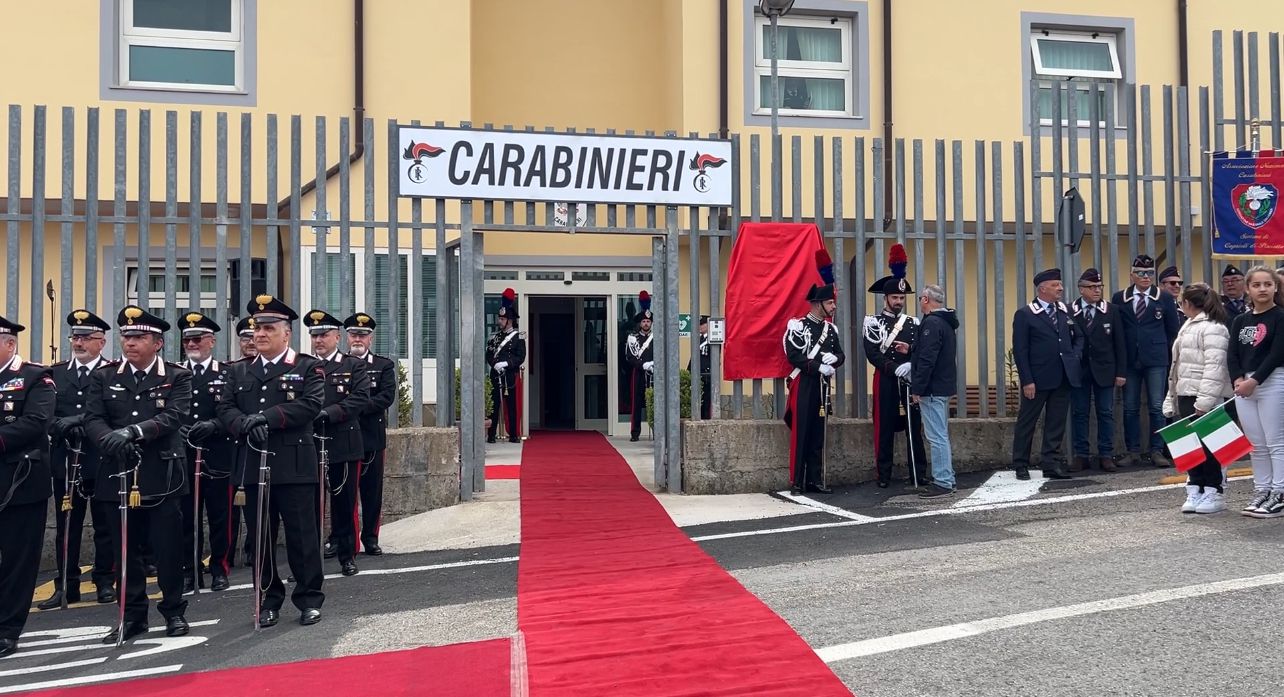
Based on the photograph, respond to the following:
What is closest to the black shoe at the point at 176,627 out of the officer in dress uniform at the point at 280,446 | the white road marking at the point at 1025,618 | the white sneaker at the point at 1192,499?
the officer in dress uniform at the point at 280,446

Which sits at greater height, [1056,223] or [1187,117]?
[1187,117]

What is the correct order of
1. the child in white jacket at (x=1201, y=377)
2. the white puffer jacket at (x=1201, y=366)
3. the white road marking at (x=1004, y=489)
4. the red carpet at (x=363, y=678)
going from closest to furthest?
the red carpet at (x=363, y=678), the child in white jacket at (x=1201, y=377), the white puffer jacket at (x=1201, y=366), the white road marking at (x=1004, y=489)

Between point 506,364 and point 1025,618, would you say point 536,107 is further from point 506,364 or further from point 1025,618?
point 1025,618

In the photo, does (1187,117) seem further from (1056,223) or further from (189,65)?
(189,65)

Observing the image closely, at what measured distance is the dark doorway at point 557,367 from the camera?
1681 cm

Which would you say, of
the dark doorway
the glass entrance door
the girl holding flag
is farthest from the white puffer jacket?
the dark doorway

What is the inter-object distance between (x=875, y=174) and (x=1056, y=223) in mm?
1821

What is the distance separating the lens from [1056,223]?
10.3 meters

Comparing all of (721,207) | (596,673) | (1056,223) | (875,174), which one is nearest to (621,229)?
(721,207)

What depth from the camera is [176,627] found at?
6113 millimetres

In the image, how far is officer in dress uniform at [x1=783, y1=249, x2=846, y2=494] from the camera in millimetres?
9719

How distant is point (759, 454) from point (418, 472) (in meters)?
3.13

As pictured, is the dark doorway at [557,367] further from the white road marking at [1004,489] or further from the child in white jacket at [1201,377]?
the child in white jacket at [1201,377]

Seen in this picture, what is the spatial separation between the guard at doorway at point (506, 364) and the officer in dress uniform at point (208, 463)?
6660mm
